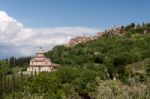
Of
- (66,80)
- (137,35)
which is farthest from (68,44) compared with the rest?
(66,80)

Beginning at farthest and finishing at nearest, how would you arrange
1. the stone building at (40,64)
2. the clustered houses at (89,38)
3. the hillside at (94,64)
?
the clustered houses at (89,38) → the stone building at (40,64) → the hillside at (94,64)

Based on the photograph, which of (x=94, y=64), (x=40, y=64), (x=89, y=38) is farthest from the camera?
(x=89, y=38)

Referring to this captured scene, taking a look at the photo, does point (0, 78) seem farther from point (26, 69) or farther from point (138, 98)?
point (138, 98)

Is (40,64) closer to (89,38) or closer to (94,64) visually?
(94,64)

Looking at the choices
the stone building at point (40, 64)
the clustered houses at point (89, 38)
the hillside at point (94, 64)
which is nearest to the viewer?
the hillside at point (94, 64)

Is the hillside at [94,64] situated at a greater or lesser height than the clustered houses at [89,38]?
lesser

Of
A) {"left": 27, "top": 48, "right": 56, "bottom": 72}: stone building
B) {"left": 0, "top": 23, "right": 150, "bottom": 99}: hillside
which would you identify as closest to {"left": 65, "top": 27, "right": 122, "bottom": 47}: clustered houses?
{"left": 0, "top": 23, "right": 150, "bottom": 99}: hillside

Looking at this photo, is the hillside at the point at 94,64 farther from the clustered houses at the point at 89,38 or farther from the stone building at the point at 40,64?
the stone building at the point at 40,64

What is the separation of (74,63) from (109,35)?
36.5 m

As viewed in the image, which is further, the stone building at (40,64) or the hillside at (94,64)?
the stone building at (40,64)

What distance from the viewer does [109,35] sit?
482 ft

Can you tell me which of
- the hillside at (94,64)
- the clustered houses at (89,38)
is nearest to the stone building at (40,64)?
the hillside at (94,64)

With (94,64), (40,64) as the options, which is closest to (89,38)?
(40,64)

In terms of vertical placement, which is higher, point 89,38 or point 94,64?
point 89,38
